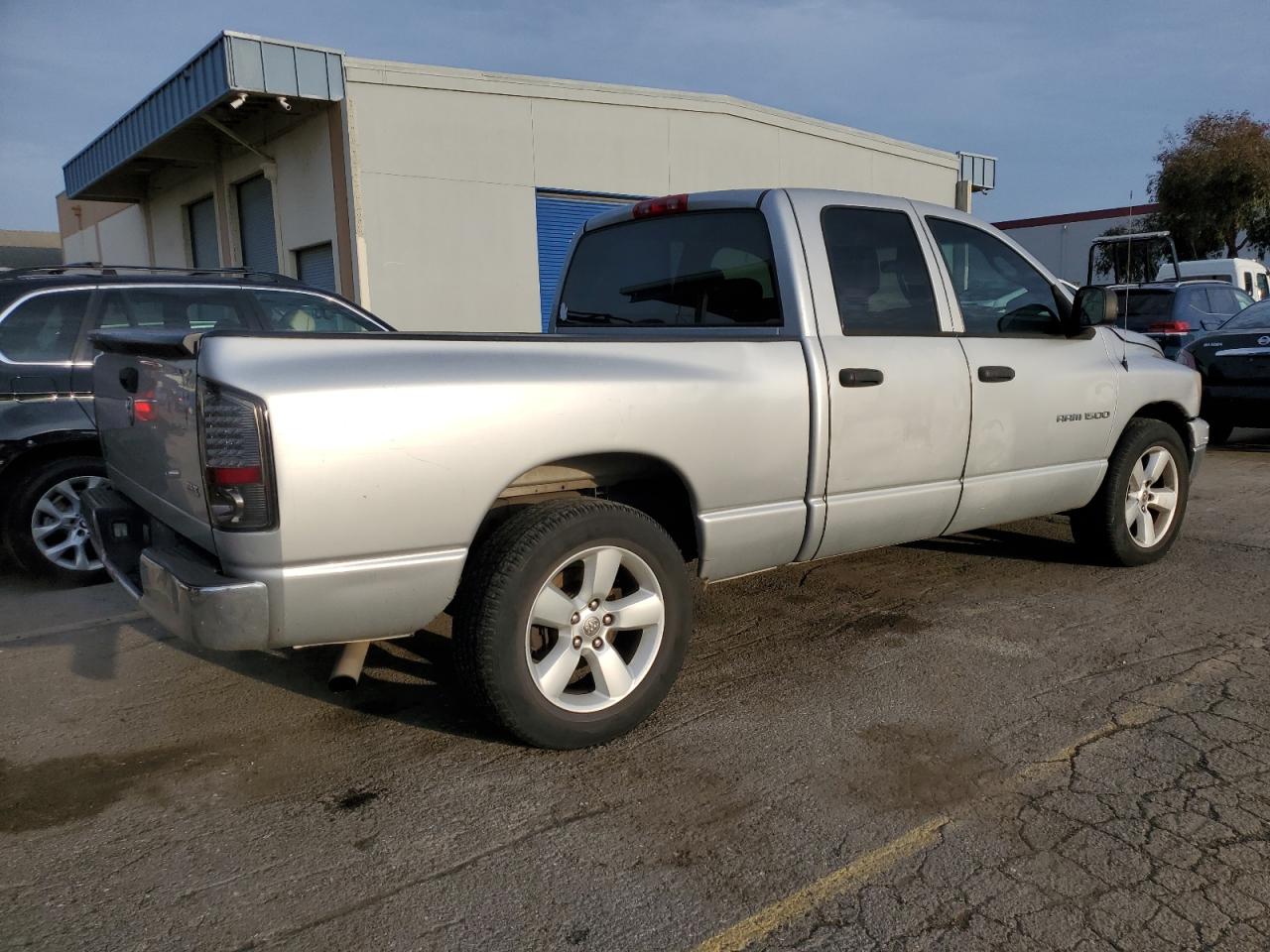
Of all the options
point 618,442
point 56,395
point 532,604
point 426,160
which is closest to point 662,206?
point 618,442

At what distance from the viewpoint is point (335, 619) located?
2.82 m

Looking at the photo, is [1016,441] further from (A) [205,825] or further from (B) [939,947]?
(A) [205,825]

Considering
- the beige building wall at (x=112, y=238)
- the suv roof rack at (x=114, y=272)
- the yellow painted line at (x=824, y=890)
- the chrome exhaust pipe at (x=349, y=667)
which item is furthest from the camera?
the beige building wall at (x=112, y=238)

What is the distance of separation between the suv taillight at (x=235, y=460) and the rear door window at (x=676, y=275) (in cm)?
209

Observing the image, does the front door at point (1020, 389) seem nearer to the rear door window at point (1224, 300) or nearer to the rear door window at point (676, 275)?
the rear door window at point (676, 275)

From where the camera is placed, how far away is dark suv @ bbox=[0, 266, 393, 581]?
17.2 ft

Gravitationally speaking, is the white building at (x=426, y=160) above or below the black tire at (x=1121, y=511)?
above

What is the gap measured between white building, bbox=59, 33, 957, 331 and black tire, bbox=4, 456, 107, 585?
7.82 m

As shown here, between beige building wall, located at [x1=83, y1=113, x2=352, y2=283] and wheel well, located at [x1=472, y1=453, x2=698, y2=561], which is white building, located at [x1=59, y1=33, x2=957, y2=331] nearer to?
beige building wall, located at [x1=83, y1=113, x2=352, y2=283]

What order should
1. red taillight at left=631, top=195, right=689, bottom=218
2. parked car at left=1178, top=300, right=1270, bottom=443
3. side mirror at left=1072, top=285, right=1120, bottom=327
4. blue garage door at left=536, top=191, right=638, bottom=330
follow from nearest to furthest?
1. red taillight at left=631, top=195, right=689, bottom=218
2. side mirror at left=1072, top=285, right=1120, bottom=327
3. parked car at left=1178, top=300, right=1270, bottom=443
4. blue garage door at left=536, top=191, right=638, bottom=330

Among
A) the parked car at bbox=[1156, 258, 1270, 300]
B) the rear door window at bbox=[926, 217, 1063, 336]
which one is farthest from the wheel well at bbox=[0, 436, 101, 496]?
the parked car at bbox=[1156, 258, 1270, 300]

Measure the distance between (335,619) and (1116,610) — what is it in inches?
142

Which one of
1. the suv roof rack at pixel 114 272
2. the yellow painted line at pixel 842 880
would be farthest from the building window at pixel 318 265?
the yellow painted line at pixel 842 880

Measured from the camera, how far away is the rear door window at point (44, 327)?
525 cm
